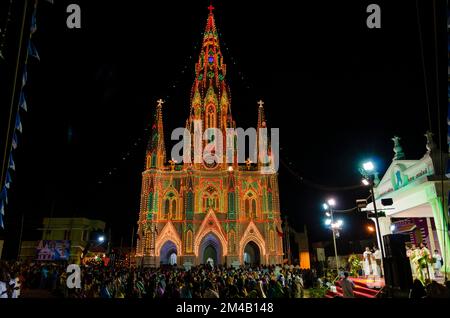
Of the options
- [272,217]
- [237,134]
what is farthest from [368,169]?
[237,134]

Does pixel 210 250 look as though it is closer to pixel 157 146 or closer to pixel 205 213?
pixel 205 213

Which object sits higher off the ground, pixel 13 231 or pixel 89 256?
pixel 13 231

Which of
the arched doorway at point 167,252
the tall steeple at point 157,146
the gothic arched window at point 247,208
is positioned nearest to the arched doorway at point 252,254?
the gothic arched window at point 247,208

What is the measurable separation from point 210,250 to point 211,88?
22937 millimetres

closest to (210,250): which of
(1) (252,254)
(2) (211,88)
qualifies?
(1) (252,254)

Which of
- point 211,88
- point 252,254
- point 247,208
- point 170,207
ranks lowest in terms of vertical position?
point 252,254

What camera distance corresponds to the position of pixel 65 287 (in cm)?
1285

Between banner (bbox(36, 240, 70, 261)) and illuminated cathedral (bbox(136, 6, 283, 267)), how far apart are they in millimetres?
9245

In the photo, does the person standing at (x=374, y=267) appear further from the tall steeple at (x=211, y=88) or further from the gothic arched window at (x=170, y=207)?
the tall steeple at (x=211, y=88)

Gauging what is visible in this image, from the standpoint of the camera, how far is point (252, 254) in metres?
34.6

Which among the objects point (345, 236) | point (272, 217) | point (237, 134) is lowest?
point (345, 236)

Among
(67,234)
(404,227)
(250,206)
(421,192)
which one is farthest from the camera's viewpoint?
(67,234)
